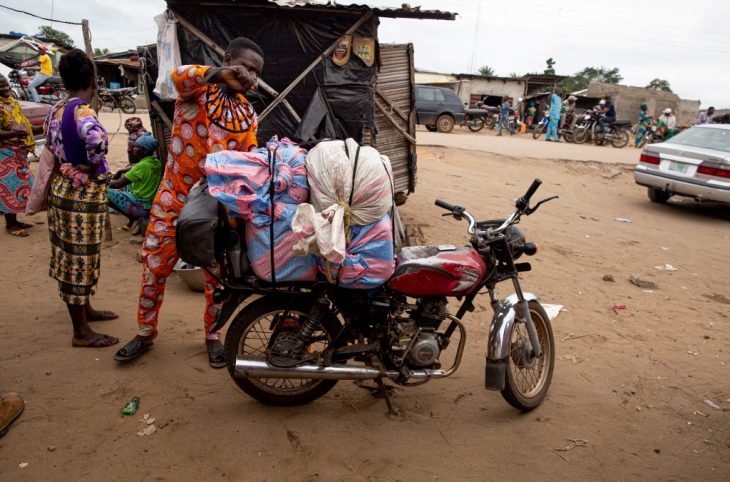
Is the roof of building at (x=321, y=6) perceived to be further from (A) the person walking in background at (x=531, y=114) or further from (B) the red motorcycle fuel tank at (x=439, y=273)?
(A) the person walking in background at (x=531, y=114)

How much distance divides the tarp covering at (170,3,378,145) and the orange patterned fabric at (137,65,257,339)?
7.33 feet

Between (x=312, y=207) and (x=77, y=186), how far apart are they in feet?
5.59

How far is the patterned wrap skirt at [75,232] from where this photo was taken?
2867mm

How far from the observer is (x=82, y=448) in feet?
7.39

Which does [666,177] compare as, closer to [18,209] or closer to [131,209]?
[131,209]

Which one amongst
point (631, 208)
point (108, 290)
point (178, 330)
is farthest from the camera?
point (631, 208)

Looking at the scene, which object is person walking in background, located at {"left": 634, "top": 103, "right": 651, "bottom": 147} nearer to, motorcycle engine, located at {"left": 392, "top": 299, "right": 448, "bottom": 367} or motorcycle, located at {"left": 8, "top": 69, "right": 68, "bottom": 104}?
motorcycle engine, located at {"left": 392, "top": 299, "right": 448, "bottom": 367}

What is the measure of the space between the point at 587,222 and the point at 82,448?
7.13m

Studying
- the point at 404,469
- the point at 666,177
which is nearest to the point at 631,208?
the point at 666,177

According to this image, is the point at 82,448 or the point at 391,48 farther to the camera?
the point at 391,48

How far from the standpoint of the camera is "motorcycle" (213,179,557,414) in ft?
7.74

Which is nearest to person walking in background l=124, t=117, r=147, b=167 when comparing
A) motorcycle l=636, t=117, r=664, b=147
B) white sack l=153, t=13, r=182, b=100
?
white sack l=153, t=13, r=182, b=100

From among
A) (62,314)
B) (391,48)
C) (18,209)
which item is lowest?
(62,314)

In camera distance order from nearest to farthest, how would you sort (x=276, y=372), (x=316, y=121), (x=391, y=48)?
(x=276, y=372) → (x=316, y=121) → (x=391, y=48)
